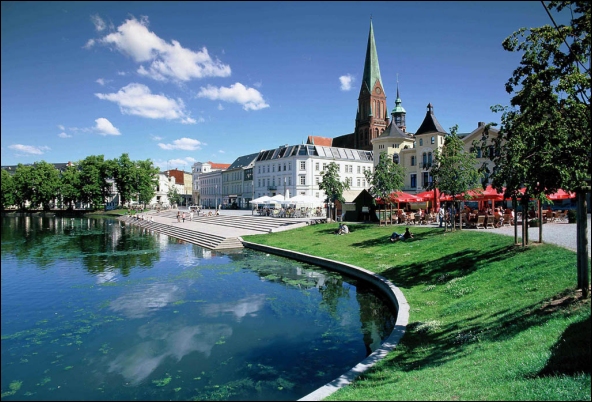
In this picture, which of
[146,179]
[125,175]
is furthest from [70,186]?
[146,179]

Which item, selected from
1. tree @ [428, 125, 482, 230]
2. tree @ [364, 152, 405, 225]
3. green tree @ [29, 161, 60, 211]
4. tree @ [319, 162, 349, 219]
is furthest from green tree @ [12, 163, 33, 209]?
tree @ [319, 162, 349, 219]

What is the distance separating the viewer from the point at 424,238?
23.8 meters

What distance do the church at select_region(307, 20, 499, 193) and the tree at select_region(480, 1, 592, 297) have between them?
44.9 metres

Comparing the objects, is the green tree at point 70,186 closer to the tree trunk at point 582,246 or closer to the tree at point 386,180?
the tree at point 386,180

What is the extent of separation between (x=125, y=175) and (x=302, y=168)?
149 feet

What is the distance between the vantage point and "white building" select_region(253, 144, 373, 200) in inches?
2980

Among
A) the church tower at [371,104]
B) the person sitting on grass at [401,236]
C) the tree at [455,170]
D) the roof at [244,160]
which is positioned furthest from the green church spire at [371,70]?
the person sitting on grass at [401,236]

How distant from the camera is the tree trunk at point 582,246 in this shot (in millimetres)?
9328

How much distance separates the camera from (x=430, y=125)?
55688mm

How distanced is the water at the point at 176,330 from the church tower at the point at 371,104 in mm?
89065

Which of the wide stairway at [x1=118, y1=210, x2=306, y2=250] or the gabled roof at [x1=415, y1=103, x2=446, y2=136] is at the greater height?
the gabled roof at [x1=415, y1=103, x2=446, y2=136]

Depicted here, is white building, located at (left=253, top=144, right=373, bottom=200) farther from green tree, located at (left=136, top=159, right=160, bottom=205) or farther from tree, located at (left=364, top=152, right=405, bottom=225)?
tree, located at (left=364, top=152, right=405, bottom=225)

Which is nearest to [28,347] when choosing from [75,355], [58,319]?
[75,355]

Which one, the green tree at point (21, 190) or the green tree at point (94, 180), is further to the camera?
the green tree at point (94, 180)
